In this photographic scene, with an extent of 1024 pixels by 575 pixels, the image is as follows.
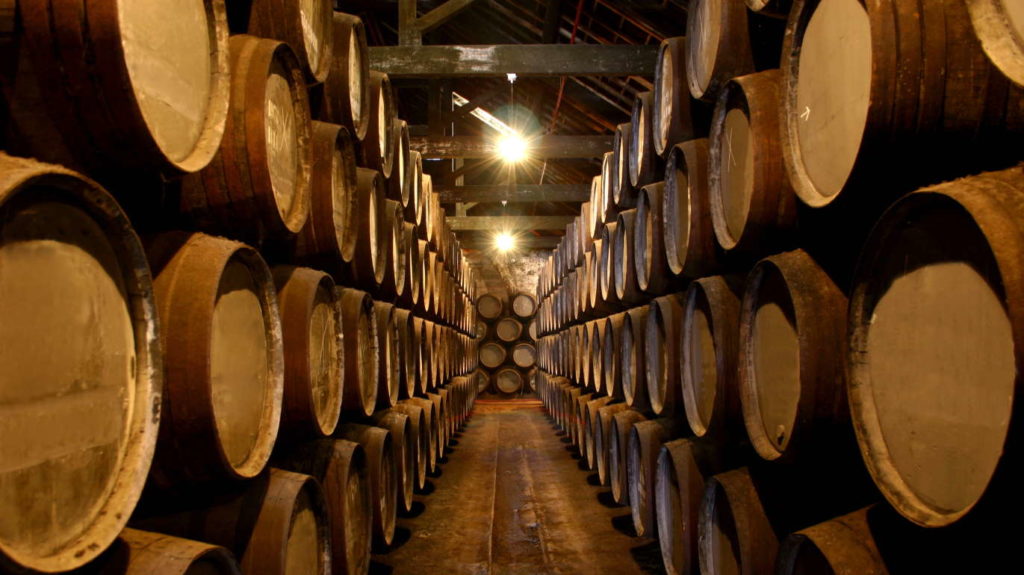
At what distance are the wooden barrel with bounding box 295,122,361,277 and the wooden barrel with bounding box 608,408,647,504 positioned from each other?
7.63 feet

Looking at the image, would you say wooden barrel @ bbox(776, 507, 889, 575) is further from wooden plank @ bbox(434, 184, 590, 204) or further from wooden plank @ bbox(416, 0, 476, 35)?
wooden plank @ bbox(434, 184, 590, 204)

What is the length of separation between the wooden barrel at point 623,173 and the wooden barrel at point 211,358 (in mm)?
3197

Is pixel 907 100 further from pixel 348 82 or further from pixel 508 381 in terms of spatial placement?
pixel 508 381

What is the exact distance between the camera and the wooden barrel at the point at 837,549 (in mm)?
1527

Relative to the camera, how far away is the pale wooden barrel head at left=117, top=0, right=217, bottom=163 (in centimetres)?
137

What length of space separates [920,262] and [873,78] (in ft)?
1.33

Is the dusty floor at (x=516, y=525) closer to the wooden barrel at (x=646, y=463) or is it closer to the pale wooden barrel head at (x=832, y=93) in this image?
the wooden barrel at (x=646, y=463)

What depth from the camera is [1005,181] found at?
1.13 metres

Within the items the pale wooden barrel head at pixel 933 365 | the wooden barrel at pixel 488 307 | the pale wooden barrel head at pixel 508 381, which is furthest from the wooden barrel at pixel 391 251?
the pale wooden barrel head at pixel 508 381

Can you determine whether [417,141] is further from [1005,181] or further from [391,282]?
[1005,181]

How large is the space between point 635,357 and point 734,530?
1712mm

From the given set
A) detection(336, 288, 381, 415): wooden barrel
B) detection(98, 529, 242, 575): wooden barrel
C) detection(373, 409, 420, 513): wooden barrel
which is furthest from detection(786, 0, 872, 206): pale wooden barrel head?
detection(373, 409, 420, 513): wooden barrel

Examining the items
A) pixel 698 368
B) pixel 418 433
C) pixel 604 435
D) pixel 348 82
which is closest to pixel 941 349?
pixel 698 368

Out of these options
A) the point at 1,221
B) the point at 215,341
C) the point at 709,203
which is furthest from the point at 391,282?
the point at 1,221
